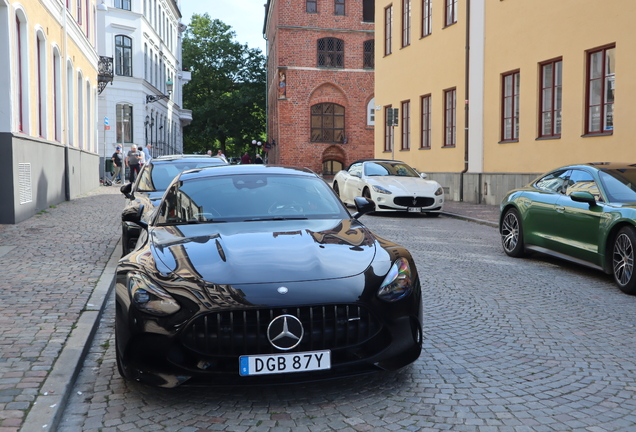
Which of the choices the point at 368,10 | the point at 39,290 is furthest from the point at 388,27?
the point at 39,290

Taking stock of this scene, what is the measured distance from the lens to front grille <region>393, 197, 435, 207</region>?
16.5 m

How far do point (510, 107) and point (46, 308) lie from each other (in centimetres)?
1630

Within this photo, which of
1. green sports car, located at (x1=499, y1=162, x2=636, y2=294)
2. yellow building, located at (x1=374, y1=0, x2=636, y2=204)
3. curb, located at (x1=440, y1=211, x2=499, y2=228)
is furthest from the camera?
yellow building, located at (x1=374, y1=0, x2=636, y2=204)

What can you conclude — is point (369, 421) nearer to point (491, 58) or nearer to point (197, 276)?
point (197, 276)

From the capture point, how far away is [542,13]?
17672mm

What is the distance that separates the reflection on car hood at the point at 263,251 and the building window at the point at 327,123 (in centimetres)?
4479

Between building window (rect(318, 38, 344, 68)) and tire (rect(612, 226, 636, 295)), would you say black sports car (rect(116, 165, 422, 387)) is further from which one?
building window (rect(318, 38, 344, 68))

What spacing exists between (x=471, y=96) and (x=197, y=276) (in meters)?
19.1

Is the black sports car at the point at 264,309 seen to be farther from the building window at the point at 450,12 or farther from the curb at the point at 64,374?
the building window at the point at 450,12

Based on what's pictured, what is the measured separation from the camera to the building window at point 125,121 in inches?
1745

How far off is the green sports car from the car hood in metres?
6.71

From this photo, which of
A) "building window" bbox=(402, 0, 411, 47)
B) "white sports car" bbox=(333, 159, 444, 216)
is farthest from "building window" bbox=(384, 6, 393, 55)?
"white sports car" bbox=(333, 159, 444, 216)

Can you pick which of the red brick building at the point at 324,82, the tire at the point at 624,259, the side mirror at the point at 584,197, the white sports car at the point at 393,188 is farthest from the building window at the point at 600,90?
the red brick building at the point at 324,82

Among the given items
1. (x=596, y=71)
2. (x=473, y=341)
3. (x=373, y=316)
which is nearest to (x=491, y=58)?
(x=596, y=71)
